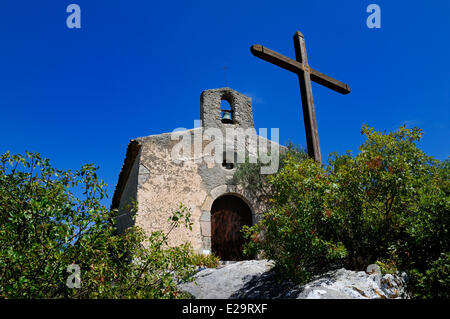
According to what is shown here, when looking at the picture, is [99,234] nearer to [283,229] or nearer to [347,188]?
[283,229]

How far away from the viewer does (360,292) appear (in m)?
3.97

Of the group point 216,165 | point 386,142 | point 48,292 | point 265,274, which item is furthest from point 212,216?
point 48,292

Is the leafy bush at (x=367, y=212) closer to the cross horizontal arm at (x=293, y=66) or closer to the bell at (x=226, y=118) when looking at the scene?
the cross horizontal arm at (x=293, y=66)

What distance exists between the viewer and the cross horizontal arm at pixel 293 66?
6.82 metres

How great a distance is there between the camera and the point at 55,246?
3.26 metres

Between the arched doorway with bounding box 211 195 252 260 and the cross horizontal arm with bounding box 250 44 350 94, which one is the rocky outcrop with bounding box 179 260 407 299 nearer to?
the arched doorway with bounding box 211 195 252 260

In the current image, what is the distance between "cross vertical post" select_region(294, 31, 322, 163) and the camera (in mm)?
6614

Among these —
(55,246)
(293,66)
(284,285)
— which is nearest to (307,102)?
(293,66)

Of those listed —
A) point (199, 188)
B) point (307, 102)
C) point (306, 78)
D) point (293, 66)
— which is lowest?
point (199, 188)

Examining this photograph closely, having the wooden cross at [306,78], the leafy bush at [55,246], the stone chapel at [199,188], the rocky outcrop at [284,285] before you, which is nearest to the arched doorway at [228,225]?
the stone chapel at [199,188]

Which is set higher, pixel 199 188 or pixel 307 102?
pixel 307 102

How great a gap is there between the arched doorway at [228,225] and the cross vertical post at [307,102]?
2997mm

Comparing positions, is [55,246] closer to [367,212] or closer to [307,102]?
[367,212]

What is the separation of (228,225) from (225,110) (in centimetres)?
315
